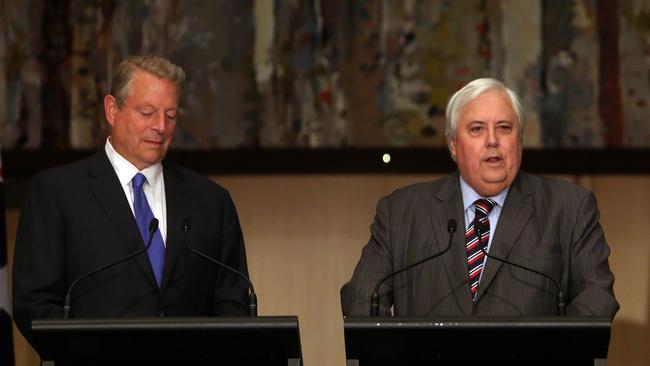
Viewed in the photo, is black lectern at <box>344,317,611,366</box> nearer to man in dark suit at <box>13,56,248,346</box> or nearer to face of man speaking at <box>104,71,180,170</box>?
man in dark suit at <box>13,56,248,346</box>

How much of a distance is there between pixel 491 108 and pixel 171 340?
1216mm

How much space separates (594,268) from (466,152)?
0.50 m

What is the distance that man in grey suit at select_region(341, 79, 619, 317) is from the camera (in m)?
3.29

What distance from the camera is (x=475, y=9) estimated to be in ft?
16.0

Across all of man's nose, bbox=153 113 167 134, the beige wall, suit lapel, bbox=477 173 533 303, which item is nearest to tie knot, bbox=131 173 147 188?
man's nose, bbox=153 113 167 134

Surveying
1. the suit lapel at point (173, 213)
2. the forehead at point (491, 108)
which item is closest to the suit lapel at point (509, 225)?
the forehead at point (491, 108)

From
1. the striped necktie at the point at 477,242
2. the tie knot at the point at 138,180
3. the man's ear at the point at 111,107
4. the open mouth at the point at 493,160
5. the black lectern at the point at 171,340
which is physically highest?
the man's ear at the point at 111,107

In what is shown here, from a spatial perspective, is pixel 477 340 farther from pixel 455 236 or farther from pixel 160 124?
pixel 160 124

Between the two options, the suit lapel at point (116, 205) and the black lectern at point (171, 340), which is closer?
the black lectern at point (171, 340)

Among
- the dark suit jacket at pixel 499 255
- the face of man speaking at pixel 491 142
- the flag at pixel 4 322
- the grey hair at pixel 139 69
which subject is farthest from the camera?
the flag at pixel 4 322

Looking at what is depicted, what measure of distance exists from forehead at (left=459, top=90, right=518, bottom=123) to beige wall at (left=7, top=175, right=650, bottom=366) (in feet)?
5.41

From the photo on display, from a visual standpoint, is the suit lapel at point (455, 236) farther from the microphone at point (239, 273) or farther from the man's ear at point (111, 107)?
the man's ear at point (111, 107)

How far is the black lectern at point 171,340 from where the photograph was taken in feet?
8.85

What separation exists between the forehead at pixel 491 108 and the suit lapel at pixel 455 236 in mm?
223
